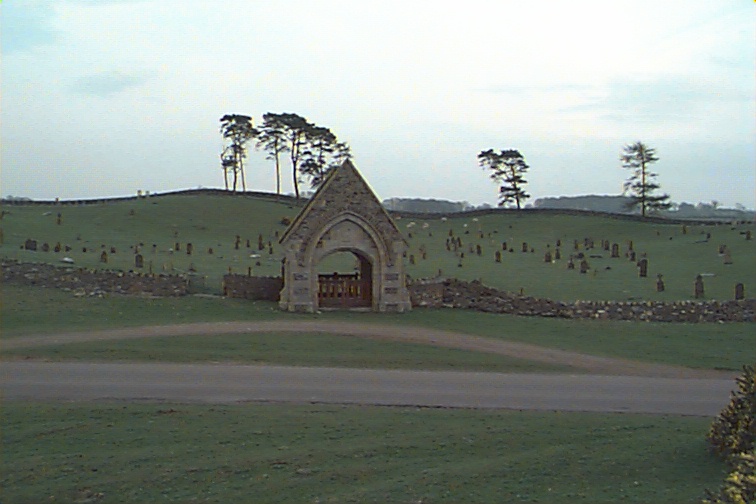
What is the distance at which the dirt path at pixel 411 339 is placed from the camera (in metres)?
20.4

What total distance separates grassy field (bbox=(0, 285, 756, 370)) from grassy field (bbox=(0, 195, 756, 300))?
3795mm

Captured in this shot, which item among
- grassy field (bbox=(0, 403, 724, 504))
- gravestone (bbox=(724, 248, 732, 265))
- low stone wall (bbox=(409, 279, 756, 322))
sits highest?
gravestone (bbox=(724, 248, 732, 265))

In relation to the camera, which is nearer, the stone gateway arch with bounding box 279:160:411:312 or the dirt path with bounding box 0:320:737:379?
the dirt path with bounding box 0:320:737:379

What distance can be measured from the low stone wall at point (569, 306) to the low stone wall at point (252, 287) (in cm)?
471

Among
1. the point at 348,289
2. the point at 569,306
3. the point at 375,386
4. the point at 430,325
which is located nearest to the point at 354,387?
the point at 375,386

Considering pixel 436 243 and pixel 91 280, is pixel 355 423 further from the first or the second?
pixel 436 243

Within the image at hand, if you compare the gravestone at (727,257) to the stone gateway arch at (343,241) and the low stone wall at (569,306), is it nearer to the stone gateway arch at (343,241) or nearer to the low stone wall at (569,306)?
the low stone wall at (569,306)

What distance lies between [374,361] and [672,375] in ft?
23.7

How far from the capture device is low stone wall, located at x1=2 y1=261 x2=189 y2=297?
89.7 feet

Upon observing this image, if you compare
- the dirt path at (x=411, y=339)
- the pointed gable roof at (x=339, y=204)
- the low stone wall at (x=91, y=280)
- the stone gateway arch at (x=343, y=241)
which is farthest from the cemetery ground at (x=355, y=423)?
the pointed gable roof at (x=339, y=204)

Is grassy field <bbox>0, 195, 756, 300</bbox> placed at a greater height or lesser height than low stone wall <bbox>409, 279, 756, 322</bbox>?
greater

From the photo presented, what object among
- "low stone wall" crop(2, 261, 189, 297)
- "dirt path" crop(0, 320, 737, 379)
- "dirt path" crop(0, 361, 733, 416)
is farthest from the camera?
"low stone wall" crop(2, 261, 189, 297)

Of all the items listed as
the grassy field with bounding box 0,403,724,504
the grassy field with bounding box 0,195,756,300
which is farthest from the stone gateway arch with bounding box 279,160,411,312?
the grassy field with bounding box 0,403,724,504

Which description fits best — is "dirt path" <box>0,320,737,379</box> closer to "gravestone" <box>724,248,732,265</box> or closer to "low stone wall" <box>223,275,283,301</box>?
"low stone wall" <box>223,275,283,301</box>
